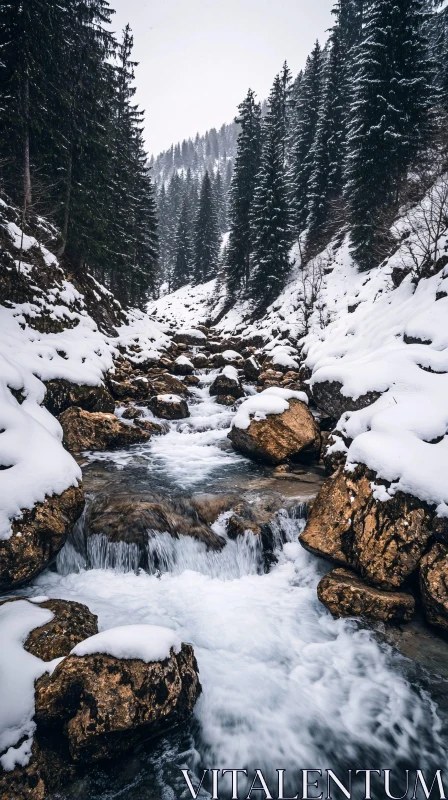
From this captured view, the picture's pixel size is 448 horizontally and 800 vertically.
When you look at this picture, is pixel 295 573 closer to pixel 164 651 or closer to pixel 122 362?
pixel 164 651

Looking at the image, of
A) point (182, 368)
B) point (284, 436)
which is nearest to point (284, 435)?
point (284, 436)

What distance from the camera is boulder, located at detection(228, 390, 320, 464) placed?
870 cm

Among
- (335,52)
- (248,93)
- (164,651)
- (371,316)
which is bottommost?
(164,651)

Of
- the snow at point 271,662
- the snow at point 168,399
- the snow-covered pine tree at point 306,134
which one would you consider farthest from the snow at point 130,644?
the snow-covered pine tree at point 306,134

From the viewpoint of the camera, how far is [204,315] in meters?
41.5

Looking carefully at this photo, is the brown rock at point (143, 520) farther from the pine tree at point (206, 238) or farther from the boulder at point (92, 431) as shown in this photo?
the pine tree at point (206, 238)

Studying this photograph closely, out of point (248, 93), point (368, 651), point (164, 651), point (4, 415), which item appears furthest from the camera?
point (248, 93)

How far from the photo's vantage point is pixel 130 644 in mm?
2814

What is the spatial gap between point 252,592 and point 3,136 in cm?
1610

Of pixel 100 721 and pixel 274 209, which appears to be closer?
pixel 100 721

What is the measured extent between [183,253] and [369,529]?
58397 millimetres

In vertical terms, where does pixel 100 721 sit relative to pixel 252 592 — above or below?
above

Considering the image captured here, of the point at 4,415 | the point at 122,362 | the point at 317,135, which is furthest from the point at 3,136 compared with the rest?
the point at 317,135

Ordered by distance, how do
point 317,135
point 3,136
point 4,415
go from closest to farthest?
1. point 4,415
2. point 3,136
3. point 317,135
